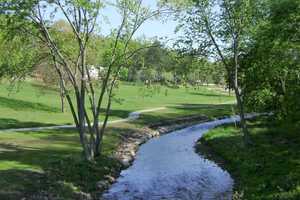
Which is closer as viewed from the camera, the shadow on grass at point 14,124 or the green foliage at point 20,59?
the green foliage at point 20,59

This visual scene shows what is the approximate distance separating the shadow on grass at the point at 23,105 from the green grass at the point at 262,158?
109 feet

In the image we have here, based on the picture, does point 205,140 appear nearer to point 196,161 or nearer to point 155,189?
point 196,161

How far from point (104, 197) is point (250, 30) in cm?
2167

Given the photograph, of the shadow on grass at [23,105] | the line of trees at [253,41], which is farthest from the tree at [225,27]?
the shadow on grass at [23,105]

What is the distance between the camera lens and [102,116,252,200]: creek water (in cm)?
3020

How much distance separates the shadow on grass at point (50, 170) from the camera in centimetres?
2791

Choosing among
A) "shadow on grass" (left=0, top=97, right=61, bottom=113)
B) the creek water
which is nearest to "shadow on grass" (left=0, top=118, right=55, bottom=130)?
"shadow on grass" (left=0, top=97, right=61, bottom=113)

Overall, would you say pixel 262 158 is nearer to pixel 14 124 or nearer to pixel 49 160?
pixel 49 160

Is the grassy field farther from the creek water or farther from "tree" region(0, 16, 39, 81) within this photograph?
"tree" region(0, 16, 39, 81)

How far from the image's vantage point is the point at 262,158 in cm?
3684

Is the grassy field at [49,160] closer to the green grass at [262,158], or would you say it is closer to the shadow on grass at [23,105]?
the shadow on grass at [23,105]

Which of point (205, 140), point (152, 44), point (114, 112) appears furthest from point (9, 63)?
point (114, 112)

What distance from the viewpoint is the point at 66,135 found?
2110 inches

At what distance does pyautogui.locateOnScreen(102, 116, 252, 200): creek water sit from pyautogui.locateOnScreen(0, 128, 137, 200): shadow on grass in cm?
164
